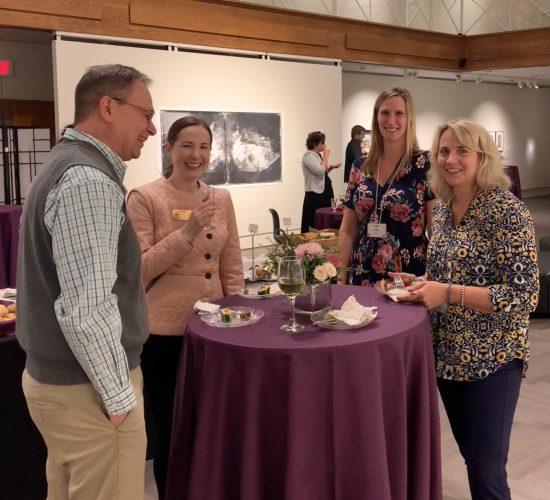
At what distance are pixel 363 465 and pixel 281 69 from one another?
8.90 metres

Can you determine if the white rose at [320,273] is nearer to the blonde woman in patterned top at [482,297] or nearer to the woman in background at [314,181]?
the blonde woman in patterned top at [482,297]

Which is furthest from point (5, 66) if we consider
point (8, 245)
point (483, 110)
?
point (483, 110)

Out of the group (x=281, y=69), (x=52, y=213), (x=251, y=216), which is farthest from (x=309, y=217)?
(x=52, y=213)

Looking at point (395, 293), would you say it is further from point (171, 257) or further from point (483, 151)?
point (171, 257)

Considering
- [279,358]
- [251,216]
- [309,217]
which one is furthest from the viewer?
[251,216]

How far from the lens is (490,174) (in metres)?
2.12

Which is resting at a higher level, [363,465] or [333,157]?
[333,157]

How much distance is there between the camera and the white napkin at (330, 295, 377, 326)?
202cm

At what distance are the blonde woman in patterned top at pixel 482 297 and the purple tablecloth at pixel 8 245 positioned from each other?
163 inches

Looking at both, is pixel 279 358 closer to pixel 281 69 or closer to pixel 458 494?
pixel 458 494

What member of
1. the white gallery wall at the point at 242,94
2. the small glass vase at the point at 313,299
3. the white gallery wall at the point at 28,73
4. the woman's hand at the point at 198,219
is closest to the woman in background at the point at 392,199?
the small glass vase at the point at 313,299

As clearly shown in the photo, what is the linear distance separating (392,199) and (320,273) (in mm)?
942

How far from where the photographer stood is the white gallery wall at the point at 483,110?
13.2 meters

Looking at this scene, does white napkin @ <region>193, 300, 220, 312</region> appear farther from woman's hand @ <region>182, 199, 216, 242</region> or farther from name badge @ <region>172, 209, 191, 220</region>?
name badge @ <region>172, 209, 191, 220</region>
